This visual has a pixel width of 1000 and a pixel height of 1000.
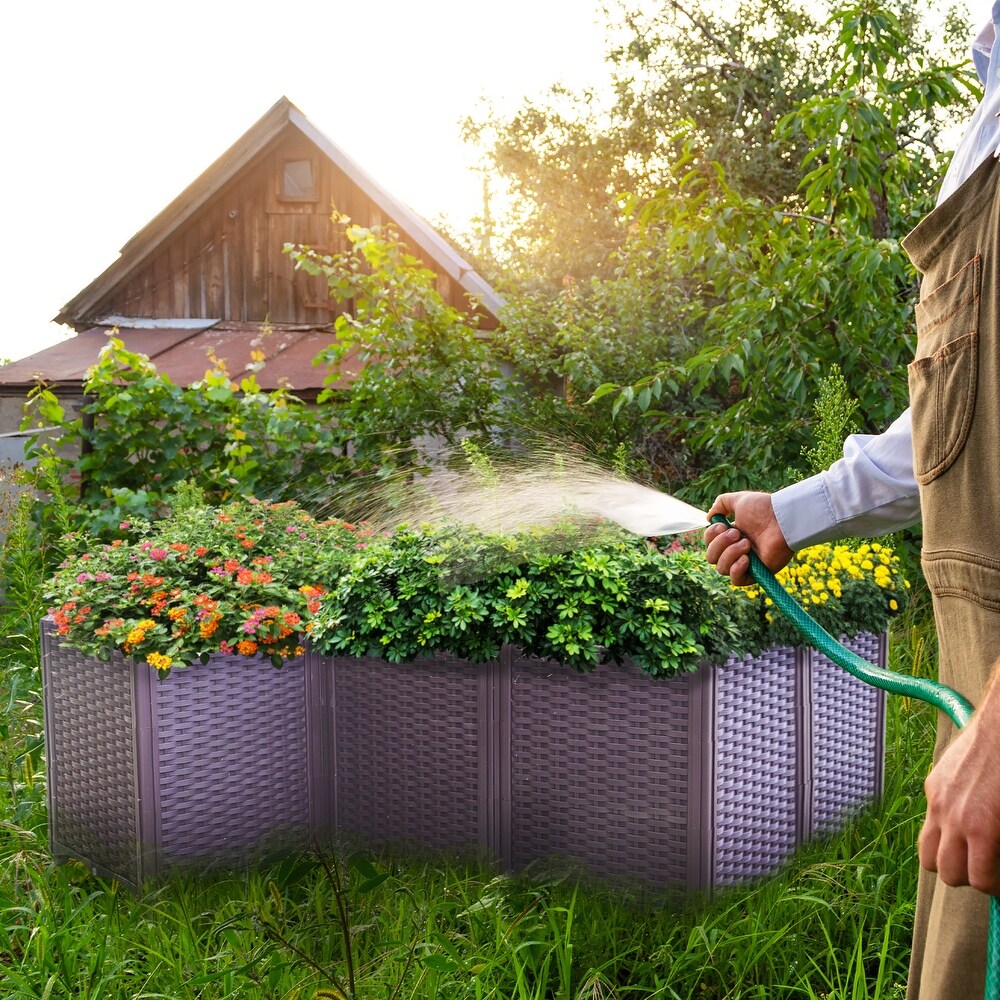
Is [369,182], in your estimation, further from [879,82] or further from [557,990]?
[557,990]

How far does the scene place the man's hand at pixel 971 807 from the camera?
38.3 inches

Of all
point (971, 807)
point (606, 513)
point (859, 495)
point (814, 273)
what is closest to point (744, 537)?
point (859, 495)

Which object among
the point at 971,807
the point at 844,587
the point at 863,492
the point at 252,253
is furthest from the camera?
the point at 252,253

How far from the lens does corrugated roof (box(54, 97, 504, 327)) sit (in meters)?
10.7

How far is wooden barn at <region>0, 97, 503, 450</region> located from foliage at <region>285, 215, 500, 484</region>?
4.30 metres

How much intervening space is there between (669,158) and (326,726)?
15.4 metres

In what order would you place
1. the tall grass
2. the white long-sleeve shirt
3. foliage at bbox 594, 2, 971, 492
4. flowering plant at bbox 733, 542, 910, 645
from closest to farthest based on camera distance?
the white long-sleeve shirt < the tall grass < flowering plant at bbox 733, 542, 910, 645 < foliage at bbox 594, 2, 971, 492

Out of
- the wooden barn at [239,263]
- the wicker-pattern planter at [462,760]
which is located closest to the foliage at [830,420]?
the wicker-pattern planter at [462,760]

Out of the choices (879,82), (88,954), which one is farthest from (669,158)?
(88,954)

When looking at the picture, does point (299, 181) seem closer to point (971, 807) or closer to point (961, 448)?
point (961, 448)

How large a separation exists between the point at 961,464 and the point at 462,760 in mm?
2007

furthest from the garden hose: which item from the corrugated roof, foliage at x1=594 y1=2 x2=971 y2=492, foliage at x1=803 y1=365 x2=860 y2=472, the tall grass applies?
the corrugated roof

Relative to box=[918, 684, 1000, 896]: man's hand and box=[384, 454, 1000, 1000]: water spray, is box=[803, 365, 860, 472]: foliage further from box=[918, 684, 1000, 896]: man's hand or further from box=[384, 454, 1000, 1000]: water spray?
box=[918, 684, 1000, 896]: man's hand

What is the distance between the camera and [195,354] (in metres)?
11.1
